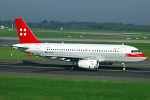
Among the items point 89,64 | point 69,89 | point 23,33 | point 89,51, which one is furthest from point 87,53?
point 69,89

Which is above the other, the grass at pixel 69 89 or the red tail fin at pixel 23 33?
the red tail fin at pixel 23 33

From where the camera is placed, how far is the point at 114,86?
92.9 ft

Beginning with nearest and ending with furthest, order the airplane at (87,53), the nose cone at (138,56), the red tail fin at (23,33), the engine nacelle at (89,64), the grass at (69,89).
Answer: the grass at (69,89), the engine nacelle at (89,64), the airplane at (87,53), the nose cone at (138,56), the red tail fin at (23,33)

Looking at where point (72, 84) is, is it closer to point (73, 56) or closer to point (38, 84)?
point (38, 84)

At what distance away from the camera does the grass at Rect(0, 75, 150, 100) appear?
23281 mm

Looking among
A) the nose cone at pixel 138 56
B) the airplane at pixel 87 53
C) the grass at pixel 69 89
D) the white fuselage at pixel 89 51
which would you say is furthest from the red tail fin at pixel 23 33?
the nose cone at pixel 138 56

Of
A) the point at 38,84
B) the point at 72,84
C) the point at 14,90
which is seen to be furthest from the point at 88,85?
the point at 14,90

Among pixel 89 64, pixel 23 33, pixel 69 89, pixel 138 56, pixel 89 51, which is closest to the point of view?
pixel 69 89

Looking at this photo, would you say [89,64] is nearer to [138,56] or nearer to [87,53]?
[87,53]

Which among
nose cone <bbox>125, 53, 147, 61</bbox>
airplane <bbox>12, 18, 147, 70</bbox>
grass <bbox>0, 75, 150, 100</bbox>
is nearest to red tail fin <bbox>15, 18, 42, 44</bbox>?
airplane <bbox>12, 18, 147, 70</bbox>

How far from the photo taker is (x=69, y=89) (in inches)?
1035

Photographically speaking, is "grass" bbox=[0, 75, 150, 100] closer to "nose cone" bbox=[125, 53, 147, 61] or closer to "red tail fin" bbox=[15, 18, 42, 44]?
"nose cone" bbox=[125, 53, 147, 61]

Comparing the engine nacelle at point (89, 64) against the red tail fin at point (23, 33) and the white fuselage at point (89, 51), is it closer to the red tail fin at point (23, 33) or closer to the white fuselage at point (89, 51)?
the white fuselage at point (89, 51)

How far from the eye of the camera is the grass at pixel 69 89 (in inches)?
917
